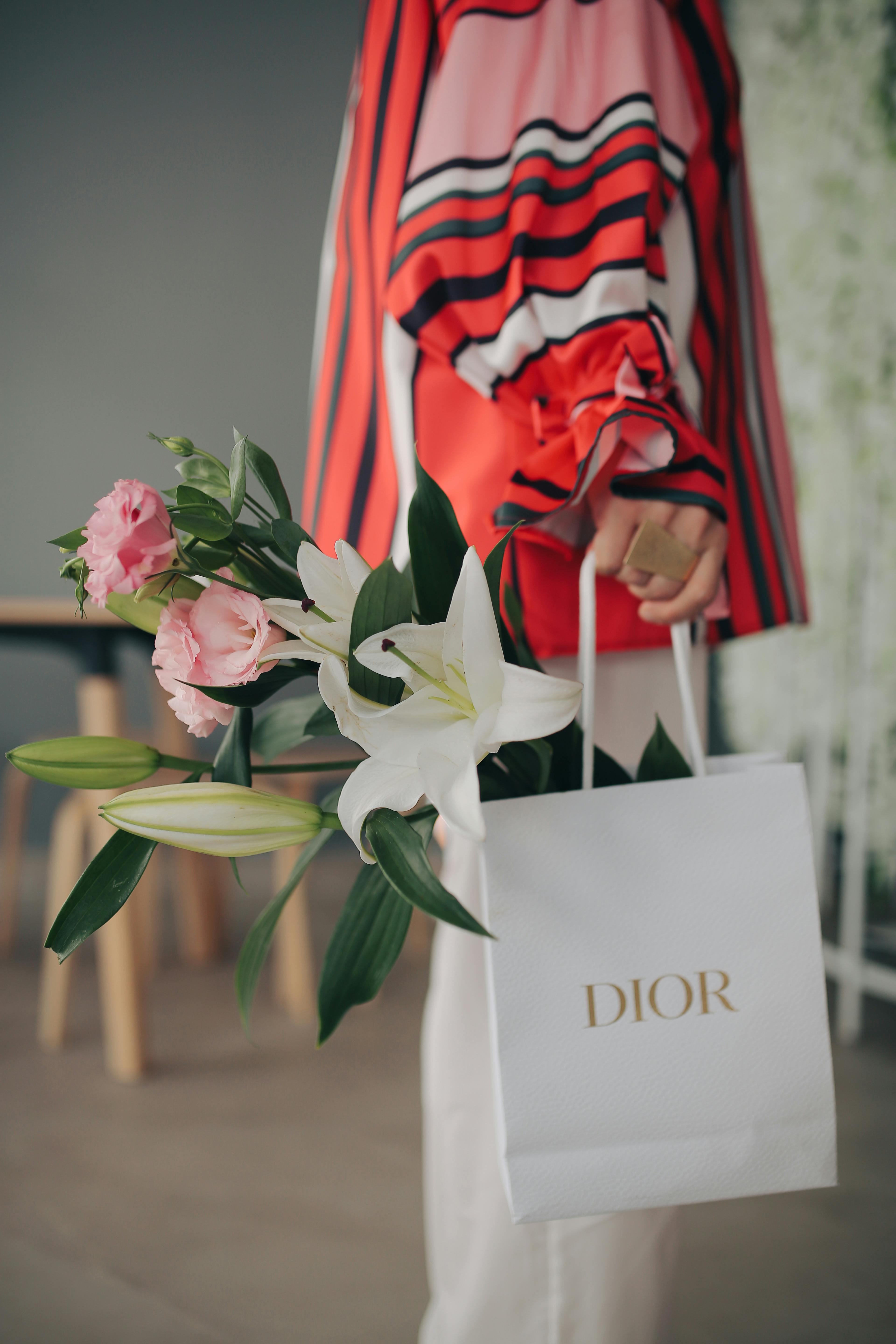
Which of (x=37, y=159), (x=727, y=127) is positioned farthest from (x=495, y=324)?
(x=37, y=159)

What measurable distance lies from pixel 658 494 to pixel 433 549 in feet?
0.60

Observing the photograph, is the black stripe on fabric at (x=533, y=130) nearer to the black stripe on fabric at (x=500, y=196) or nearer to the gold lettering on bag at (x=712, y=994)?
the black stripe on fabric at (x=500, y=196)

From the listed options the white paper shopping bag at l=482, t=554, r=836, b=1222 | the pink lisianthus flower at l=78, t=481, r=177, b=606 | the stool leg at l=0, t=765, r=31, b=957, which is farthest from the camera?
the stool leg at l=0, t=765, r=31, b=957

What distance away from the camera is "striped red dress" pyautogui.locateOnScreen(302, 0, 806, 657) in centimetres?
48

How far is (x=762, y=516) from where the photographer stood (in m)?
0.64

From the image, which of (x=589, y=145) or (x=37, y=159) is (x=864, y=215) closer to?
(x=589, y=145)

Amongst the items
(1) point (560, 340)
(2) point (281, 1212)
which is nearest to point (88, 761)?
(1) point (560, 340)

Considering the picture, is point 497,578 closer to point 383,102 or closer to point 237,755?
point 237,755

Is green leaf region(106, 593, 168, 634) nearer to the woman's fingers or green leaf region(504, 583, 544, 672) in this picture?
green leaf region(504, 583, 544, 672)

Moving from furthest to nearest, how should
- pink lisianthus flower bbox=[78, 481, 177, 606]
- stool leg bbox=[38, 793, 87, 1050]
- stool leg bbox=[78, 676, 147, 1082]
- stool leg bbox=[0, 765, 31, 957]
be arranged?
stool leg bbox=[0, 765, 31, 957]
stool leg bbox=[38, 793, 87, 1050]
stool leg bbox=[78, 676, 147, 1082]
pink lisianthus flower bbox=[78, 481, 177, 606]

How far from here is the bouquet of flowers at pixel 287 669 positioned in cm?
30

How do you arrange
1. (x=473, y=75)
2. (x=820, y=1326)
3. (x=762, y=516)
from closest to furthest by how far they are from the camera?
(x=473, y=75) < (x=762, y=516) < (x=820, y=1326)

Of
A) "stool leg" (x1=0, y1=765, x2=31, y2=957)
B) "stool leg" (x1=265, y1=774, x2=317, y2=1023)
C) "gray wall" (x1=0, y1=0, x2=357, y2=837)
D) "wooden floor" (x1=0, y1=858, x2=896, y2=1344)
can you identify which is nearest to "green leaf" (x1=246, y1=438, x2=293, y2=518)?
"wooden floor" (x1=0, y1=858, x2=896, y2=1344)

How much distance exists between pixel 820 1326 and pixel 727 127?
1.01 meters
